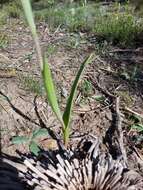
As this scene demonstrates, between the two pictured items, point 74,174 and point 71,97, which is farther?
point 71,97

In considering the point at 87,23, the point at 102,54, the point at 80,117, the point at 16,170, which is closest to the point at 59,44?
the point at 102,54

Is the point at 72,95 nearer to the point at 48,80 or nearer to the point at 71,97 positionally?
the point at 71,97

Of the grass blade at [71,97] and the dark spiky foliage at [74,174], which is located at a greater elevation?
the grass blade at [71,97]

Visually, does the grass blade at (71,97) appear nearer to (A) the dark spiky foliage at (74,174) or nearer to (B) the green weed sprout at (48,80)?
(B) the green weed sprout at (48,80)

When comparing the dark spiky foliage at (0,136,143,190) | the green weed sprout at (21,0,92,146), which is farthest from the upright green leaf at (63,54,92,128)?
the dark spiky foliage at (0,136,143,190)

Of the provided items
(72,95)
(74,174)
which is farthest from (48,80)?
(74,174)

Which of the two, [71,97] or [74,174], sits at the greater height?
[71,97]

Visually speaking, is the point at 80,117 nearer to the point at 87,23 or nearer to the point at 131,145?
the point at 131,145

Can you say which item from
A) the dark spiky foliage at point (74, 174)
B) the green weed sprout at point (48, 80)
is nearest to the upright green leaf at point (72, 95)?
the green weed sprout at point (48, 80)

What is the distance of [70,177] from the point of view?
4.84 ft

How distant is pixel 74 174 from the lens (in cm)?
148

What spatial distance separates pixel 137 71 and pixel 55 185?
102 centimetres

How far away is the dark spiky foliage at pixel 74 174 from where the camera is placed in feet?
4.80

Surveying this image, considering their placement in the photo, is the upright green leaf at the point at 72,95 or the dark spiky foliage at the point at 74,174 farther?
the upright green leaf at the point at 72,95
